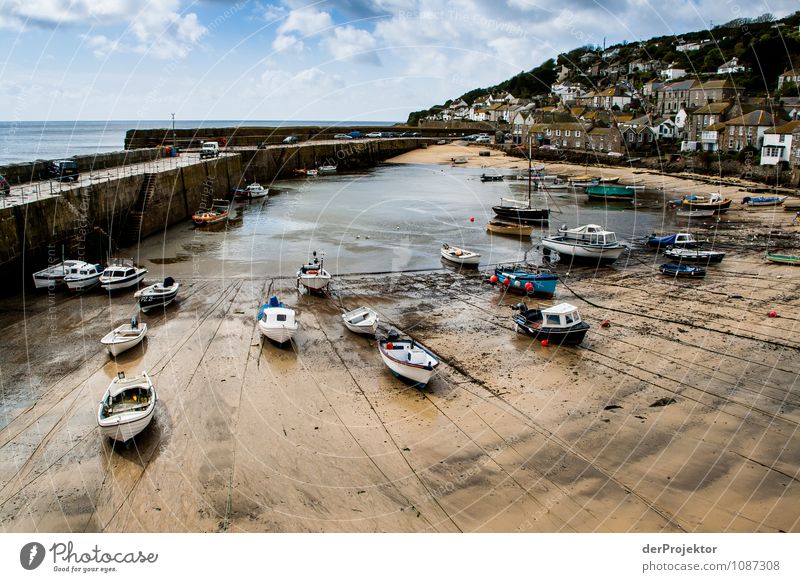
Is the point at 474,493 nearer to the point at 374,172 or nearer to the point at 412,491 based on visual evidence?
the point at 412,491

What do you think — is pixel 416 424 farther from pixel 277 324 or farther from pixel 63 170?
pixel 63 170

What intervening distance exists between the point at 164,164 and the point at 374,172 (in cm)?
2833

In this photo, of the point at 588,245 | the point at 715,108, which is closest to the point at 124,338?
the point at 588,245

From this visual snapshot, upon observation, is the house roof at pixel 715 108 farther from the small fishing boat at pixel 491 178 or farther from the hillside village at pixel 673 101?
the small fishing boat at pixel 491 178

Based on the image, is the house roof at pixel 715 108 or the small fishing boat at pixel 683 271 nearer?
the small fishing boat at pixel 683 271

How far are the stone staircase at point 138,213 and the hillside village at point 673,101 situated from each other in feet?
132

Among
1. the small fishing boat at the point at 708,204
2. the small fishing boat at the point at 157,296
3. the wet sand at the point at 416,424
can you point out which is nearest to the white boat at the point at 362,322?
the wet sand at the point at 416,424

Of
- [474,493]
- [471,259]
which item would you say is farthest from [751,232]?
[474,493]

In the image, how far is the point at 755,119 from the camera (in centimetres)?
5325

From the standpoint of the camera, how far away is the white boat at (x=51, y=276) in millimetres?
21266

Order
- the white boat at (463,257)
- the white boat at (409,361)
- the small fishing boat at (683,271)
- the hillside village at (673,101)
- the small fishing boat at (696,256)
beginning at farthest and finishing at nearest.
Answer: the hillside village at (673,101) < the white boat at (463,257) < the small fishing boat at (696,256) < the small fishing boat at (683,271) < the white boat at (409,361)

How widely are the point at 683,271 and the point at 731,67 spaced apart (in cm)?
7258

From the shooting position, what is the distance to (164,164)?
42250 mm

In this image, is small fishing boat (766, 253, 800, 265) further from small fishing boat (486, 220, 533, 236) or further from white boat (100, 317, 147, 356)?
white boat (100, 317, 147, 356)
